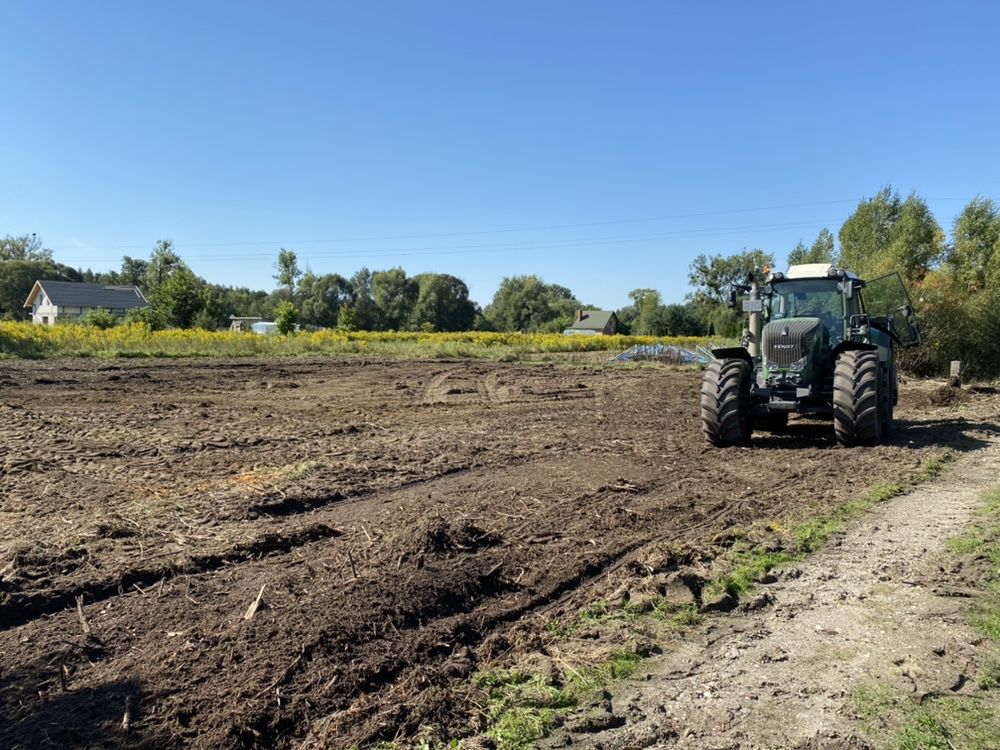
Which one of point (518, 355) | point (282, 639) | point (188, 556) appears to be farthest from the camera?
point (518, 355)

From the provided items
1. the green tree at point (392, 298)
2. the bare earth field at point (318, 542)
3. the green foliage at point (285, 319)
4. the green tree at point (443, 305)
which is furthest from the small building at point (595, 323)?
the bare earth field at point (318, 542)

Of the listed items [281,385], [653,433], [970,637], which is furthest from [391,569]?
[281,385]

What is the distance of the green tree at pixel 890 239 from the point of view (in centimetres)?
3011

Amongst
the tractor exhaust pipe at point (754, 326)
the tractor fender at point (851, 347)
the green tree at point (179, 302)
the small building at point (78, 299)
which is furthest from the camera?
the small building at point (78, 299)

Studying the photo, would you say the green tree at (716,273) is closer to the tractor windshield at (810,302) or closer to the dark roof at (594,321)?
the dark roof at (594,321)

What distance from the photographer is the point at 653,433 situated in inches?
468

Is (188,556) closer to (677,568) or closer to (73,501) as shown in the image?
(73,501)

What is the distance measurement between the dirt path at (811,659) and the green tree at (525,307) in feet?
287

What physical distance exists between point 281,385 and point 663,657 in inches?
647

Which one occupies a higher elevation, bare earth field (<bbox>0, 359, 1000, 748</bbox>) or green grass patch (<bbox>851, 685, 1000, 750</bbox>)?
bare earth field (<bbox>0, 359, 1000, 748</bbox>)

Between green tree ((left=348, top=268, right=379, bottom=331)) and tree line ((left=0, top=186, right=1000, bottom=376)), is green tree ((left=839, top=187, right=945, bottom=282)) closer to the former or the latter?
tree line ((left=0, top=186, right=1000, bottom=376))

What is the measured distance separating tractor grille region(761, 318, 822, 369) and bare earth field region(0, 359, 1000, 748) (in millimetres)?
1380

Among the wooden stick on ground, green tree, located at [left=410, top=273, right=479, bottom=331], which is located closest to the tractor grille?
the wooden stick on ground

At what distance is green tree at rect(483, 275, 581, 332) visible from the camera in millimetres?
97562
